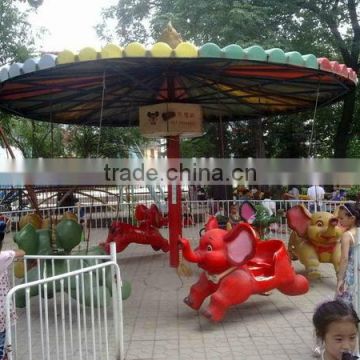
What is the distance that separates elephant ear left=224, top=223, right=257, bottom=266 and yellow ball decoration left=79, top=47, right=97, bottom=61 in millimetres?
2311

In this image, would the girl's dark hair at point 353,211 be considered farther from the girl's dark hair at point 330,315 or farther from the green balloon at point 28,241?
the green balloon at point 28,241

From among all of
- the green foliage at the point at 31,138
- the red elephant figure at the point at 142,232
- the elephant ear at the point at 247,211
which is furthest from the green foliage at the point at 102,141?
the elephant ear at the point at 247,211

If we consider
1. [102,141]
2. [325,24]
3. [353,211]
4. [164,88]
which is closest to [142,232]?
[164,88]

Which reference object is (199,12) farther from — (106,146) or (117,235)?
(117,235)

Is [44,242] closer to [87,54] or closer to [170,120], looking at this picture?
[87,54]

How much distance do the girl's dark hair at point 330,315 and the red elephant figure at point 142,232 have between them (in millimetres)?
6707

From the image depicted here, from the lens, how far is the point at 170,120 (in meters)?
7.95

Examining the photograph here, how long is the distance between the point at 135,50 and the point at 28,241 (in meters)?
2.66

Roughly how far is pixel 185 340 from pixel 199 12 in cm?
1224

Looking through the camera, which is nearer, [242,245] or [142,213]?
[242,245]

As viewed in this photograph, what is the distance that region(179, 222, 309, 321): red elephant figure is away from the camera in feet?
16.8

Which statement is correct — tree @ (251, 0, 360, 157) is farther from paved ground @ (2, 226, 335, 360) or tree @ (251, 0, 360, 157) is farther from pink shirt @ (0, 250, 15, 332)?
pink shirt @ (0, 250, 15, 332)

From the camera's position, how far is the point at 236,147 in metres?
22.0

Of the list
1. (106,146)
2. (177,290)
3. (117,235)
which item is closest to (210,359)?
(177,290)
